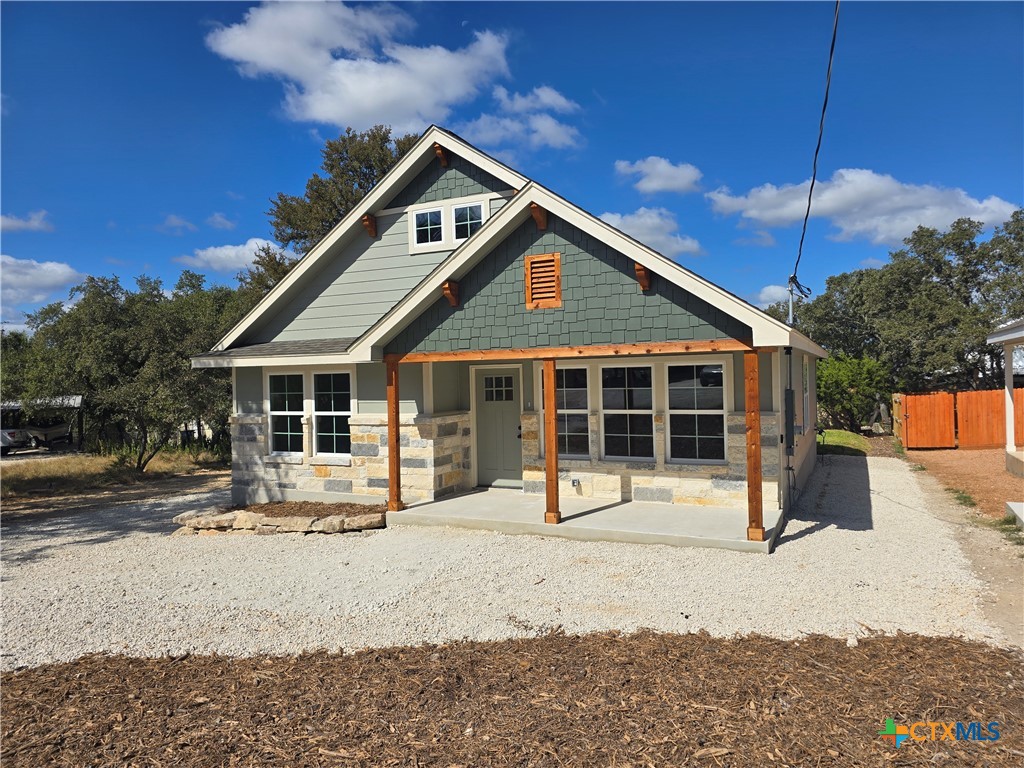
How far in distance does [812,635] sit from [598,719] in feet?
7.71

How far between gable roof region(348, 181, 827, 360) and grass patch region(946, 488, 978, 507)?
13.3 feet

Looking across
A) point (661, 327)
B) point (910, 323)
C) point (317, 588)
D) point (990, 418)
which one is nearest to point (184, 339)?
point (317, 588)

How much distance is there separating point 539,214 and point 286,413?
6234 millimetres

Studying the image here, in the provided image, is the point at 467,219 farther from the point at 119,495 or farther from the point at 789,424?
the point at 119,495

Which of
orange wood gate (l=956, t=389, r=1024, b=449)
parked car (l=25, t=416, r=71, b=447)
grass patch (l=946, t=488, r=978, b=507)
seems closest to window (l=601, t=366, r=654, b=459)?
grass patch (l=946, t=488, r=978, b=507)

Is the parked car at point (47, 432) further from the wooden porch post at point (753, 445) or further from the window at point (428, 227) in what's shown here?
the wooden porch post at point (753, 445)

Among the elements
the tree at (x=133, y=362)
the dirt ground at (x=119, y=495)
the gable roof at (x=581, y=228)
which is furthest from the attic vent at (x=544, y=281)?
the tree at (x=133, y=362)

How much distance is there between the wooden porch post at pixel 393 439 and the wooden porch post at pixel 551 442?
8.44ft

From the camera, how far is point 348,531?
955 cm

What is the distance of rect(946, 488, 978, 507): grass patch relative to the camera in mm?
10844

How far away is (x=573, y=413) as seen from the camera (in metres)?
10.4

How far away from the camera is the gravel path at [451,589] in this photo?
18.2 feet

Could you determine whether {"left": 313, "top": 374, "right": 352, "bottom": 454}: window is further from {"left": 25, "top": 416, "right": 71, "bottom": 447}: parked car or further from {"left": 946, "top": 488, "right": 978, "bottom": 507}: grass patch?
{"left": 25, "top": 416, "right": 71, "bottom": 447}: parked car

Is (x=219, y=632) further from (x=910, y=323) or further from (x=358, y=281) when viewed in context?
(x=910, y=323)
